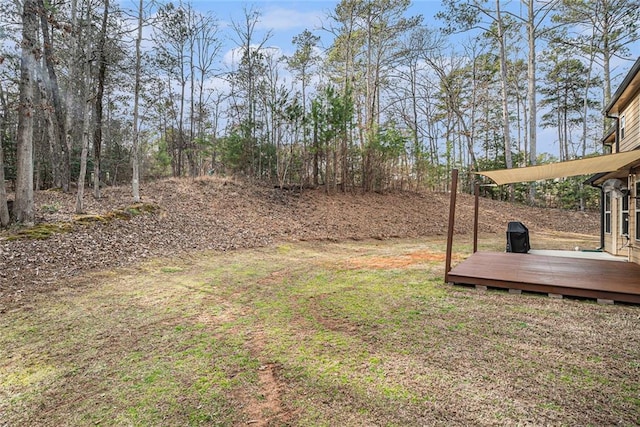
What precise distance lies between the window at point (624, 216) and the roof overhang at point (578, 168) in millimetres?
518

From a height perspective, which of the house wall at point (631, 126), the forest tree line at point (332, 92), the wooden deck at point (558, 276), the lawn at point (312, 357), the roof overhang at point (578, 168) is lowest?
the lawn at point (312, 357)

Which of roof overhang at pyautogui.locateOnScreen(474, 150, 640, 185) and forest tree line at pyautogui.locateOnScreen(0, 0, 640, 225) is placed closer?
roof overhang at pyautogui.locateOnScreen(474, 150, 640, 185)

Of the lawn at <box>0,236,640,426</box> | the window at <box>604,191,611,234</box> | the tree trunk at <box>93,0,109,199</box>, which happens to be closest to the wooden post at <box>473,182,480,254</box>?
the lawn at <box>0,236,640,426</box>

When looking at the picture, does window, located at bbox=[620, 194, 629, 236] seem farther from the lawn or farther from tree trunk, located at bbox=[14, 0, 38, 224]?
tree trunk, located at bbox=[14, 0, 38, 224]

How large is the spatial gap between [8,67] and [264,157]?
8436 millimetres

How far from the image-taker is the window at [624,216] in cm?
627

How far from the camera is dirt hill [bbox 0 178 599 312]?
4.80 meters

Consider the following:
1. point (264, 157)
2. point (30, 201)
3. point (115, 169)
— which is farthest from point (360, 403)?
point (115, 169)

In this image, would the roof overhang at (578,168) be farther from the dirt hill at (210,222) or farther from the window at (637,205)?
the dirt hill at (210,222)

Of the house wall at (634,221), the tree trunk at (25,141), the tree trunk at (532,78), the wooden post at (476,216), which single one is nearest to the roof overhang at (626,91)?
the house wall at (634,221)

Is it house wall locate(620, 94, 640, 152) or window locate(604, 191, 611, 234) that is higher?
house wall locate(620, 94, 640, 152)

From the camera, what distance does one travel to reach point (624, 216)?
6.49 meters

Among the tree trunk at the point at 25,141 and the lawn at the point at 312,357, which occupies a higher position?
the tree trunk at the point at 25,141

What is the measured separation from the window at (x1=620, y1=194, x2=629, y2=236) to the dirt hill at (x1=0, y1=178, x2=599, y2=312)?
16.6 feet
